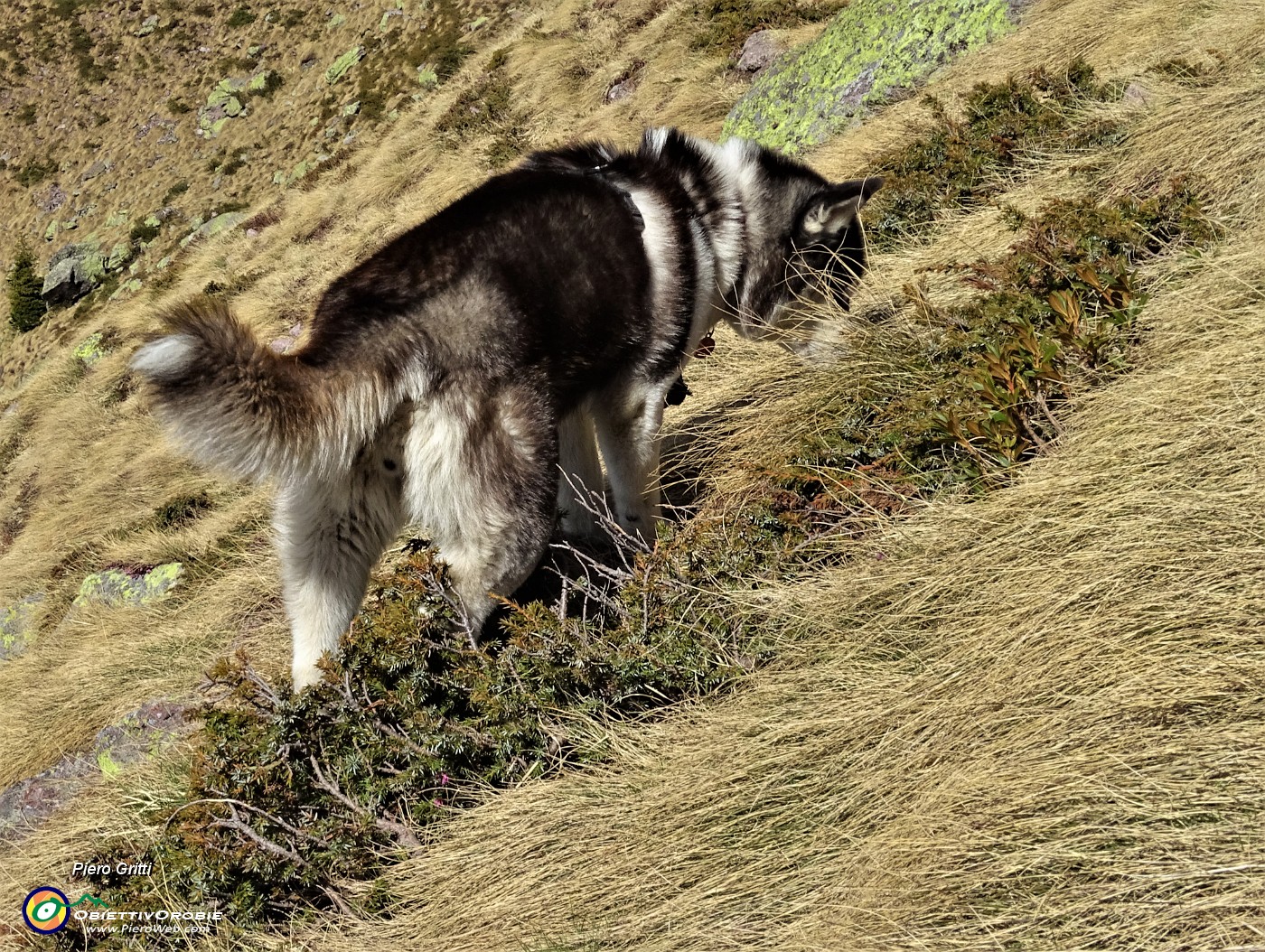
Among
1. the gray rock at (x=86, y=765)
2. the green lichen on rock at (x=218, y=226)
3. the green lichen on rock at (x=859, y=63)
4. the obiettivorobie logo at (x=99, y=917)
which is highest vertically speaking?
the green lichen on rock at (x=218, y=226)

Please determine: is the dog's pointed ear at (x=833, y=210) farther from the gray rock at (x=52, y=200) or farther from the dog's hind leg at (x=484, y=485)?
the gray rock at (x=52, y=200)

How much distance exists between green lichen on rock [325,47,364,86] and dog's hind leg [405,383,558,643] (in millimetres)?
26946

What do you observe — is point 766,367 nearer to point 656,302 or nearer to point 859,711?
point 656,302

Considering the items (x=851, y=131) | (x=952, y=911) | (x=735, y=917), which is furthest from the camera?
(x=851, y=131)

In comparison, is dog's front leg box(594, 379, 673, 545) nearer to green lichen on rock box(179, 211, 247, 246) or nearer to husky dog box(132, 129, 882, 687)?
husky dog box(132, 129, 882, 687)

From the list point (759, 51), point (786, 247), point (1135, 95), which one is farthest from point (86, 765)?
point (759, 51)

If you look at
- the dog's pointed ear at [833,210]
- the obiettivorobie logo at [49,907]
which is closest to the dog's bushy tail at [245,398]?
the obiettivorobie logo at [49,907]

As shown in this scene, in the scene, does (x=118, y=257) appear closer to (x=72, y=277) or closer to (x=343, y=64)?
(x=72, y=277)

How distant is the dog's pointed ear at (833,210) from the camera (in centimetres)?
505

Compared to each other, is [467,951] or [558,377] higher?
[558,377]

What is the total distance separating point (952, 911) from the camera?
2102 millimetres

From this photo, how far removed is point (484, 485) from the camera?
3.77m

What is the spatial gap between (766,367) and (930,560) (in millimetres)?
2331

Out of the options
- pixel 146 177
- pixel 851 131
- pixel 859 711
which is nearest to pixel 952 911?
pixel 859 711
